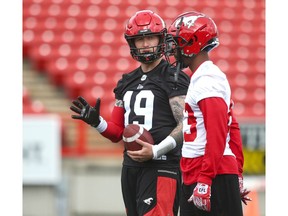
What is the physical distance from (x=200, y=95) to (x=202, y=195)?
22.0 inches

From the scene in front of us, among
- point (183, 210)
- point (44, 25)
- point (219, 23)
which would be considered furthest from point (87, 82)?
point (183, 210)

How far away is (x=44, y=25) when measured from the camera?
12.8m

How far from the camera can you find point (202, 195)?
13.6ft

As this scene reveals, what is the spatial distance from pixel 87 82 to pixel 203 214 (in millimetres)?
7133

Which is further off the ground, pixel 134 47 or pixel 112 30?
pixel 112 30

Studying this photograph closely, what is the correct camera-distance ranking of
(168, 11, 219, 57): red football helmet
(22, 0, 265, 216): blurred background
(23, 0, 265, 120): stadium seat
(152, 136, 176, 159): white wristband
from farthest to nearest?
(23, 0, 265, 120): stadium seat < (22, 0, 265, 216): blurred background < (152, 136, 176, 159): white wristband < (168, 11, 219, 57): red football helmet

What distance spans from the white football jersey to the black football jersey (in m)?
0.58

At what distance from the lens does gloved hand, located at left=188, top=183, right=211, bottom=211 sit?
4.14 meters

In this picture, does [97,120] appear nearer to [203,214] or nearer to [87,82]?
[203,214]

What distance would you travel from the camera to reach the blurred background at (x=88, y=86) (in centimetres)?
894

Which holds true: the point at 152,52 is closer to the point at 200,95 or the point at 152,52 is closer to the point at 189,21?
the point at 189,21

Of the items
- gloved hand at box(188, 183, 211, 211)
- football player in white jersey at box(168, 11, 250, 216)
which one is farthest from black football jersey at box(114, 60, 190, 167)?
gloved hand at box(188, 183, 211, 211)

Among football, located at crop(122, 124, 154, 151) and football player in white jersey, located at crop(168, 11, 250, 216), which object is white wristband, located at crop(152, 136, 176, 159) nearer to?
football, located at crop(122, 124, 154, 151)

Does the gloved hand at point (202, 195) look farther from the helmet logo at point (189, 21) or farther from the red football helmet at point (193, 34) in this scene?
the helmet logo at point (189, 21)
